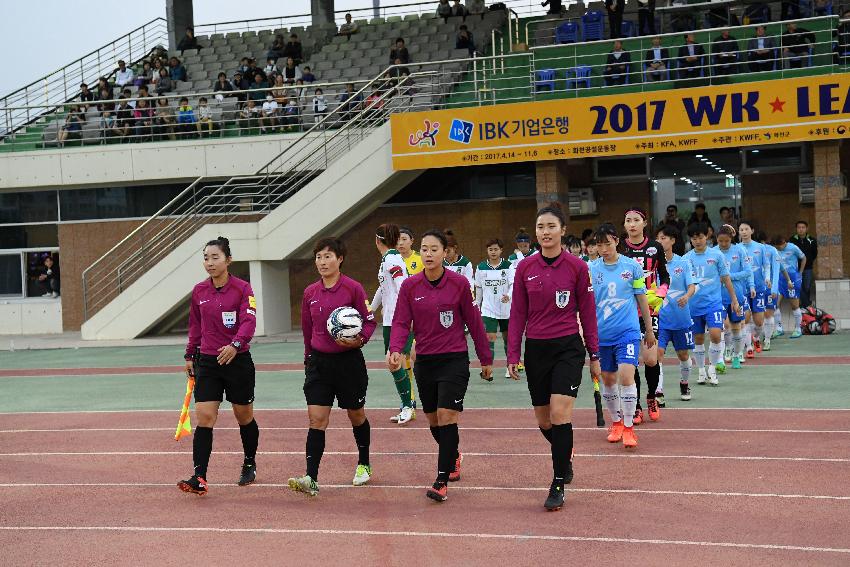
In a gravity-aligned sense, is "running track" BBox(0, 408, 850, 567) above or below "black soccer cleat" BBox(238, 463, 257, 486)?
below

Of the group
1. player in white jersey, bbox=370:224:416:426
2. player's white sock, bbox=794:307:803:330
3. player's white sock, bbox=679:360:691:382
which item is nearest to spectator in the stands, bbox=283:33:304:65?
player's white sock, bbox=794:307:803:330

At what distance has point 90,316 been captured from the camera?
98.7 ft

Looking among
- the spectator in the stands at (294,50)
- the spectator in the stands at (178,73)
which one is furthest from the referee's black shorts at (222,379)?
the spectator in the stands at (178,73)

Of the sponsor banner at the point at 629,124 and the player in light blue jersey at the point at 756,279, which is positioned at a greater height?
the sponsor banner at the point at 629,124

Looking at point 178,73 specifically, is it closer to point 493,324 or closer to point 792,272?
point 493,324

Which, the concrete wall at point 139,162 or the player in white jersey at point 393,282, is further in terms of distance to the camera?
the concrete wall at point 139,162

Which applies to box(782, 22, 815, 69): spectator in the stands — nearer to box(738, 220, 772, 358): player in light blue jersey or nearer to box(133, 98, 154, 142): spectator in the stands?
box(738, 220, 772, 358): player in light blue jersey

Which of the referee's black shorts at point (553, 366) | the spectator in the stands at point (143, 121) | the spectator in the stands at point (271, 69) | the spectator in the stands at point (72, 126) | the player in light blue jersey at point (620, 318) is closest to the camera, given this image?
the referee's black shorts at point (553, 366)

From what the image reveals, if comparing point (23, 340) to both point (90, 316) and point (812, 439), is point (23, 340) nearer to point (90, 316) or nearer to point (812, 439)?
point (90, 316)

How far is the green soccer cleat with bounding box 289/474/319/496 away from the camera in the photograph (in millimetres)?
8102

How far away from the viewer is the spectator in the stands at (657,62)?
24312 millimetres

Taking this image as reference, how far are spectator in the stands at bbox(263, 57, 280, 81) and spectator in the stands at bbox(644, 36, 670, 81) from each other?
36.3 feet

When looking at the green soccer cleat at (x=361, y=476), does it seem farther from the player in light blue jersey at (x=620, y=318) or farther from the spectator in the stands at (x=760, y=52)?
the spectator in the stands at (x=760, y=52)

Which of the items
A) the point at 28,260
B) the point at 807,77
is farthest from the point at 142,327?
the point at 807,77
